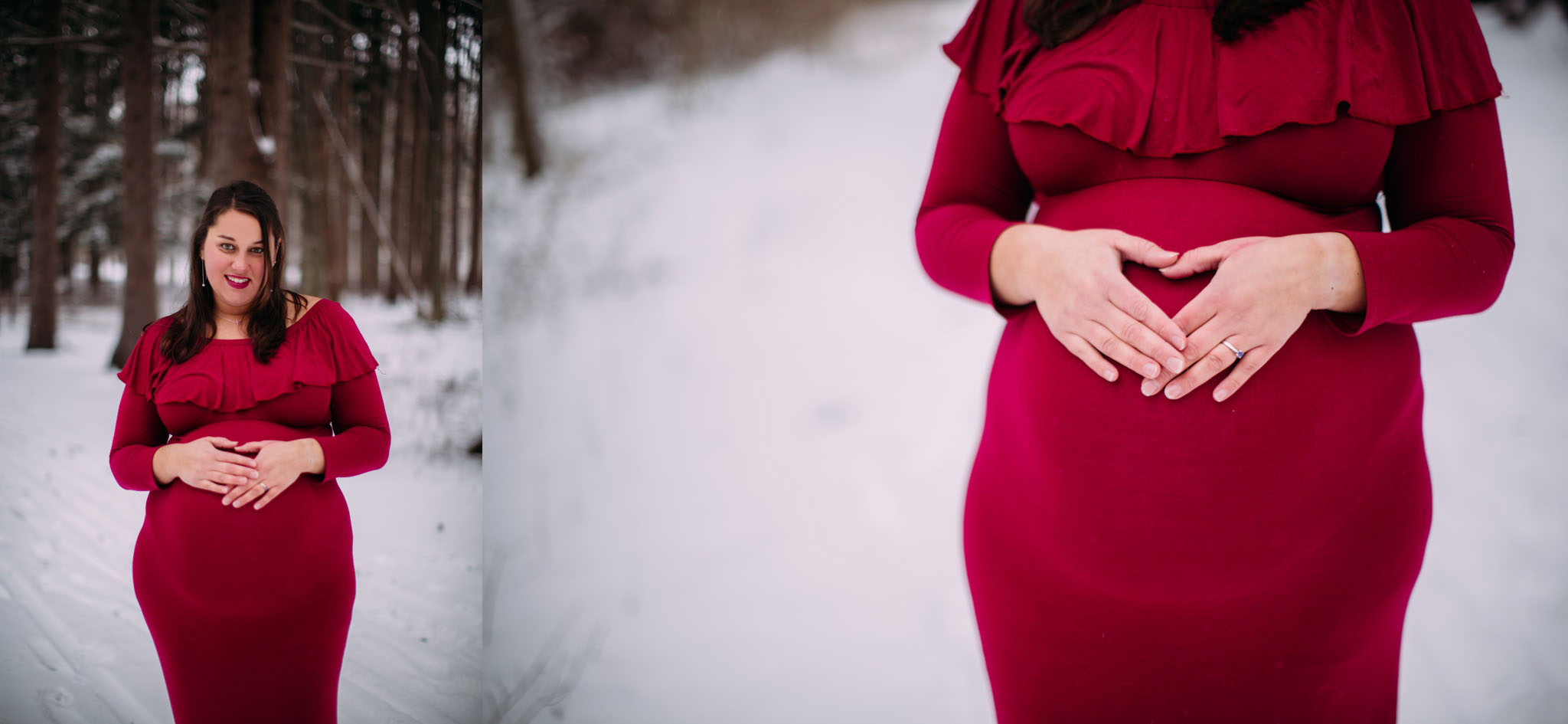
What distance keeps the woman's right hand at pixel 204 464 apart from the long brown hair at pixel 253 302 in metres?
0.13

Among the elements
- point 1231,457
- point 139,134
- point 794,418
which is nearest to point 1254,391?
point 1231,457

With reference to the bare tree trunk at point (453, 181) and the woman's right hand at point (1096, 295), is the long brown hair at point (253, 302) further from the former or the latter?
the woman's right hand at point (1096, 295)

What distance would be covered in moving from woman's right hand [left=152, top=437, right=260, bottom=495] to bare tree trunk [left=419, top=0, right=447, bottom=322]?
1.68ft

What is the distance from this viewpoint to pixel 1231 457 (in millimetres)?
828

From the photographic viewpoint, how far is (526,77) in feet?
10.7

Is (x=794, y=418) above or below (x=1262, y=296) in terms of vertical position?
below

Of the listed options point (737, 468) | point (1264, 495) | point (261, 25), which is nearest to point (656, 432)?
point (737, 468)

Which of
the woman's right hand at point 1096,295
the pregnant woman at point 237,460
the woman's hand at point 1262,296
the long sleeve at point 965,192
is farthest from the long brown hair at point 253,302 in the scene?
the woman's hand at point 1262,296

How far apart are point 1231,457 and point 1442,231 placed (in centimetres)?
30

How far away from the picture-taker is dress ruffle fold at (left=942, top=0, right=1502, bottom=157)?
2.64ft

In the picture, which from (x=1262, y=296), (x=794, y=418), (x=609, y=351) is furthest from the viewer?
(x=609, y=351)

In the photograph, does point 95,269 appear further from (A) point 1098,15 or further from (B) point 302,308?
(A) point 1098,15

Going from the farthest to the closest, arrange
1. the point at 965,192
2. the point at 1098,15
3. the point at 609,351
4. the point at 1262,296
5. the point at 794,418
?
the point at 609,351, the point at 794,418, the point at 965,192, the point at 1098,15, the point at 1262,296

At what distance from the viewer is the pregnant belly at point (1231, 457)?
83 cm
